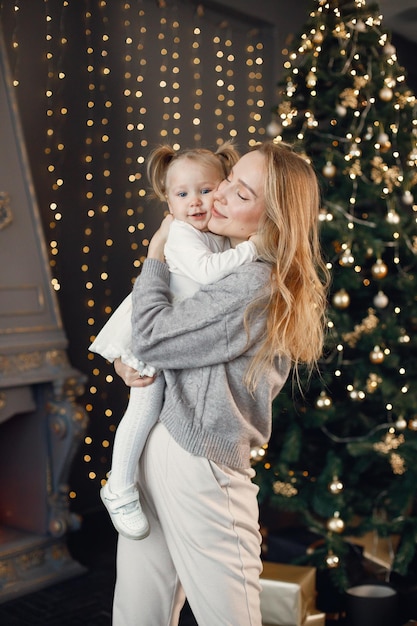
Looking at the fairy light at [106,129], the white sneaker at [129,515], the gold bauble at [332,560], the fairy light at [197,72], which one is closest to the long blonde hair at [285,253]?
the white sneaker at [129,515]

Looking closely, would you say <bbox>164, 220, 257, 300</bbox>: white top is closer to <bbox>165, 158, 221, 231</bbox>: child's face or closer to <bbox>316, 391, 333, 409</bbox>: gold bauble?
<bbox>165, 158, 221, 231</bbox>: child's face

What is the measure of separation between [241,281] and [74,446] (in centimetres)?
188

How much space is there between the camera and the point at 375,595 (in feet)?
9.83

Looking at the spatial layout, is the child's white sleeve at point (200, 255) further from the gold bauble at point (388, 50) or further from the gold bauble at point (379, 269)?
the gold bauble at point (388, 50)

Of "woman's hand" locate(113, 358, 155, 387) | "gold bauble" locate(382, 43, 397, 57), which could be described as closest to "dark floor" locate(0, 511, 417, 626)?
"woman's hand" locate(113, 358, 155, 387)

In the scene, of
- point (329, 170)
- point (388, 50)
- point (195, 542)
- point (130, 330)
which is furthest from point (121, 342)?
point (388, 50)

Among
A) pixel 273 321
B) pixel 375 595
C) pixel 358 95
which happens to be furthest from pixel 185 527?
pixel 358 95

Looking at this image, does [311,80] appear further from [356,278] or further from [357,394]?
[357,394]

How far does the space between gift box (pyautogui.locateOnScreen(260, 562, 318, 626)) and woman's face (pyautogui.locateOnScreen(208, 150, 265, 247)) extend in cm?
165

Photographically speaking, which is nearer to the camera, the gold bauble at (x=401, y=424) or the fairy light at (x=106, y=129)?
the gold bauble at (x=401, y=424)

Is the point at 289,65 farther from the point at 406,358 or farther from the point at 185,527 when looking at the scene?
the point at 185,527

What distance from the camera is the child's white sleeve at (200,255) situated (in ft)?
5.62

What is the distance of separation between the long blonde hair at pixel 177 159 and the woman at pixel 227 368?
9.9 inches

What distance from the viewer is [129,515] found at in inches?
69.5
